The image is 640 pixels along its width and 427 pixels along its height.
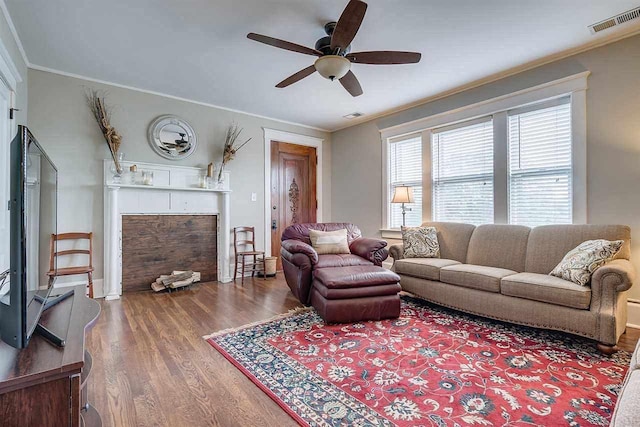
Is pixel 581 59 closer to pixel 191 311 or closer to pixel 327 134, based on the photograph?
pixel 327 134

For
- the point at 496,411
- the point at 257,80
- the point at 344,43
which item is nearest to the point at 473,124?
the point at 344,43

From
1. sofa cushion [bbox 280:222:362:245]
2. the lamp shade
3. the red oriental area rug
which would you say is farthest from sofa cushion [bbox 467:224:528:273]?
sofa cushion [bbox 280:222:362:245]

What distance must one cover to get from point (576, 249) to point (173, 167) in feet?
14.6

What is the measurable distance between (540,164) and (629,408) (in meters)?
3.02

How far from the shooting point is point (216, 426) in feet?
4.83

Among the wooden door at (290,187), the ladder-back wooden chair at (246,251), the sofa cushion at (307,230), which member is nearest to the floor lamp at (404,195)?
the sofa cushion at (307,230)

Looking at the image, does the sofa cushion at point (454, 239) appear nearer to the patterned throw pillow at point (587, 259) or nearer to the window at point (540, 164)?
the window at point (540, 164)

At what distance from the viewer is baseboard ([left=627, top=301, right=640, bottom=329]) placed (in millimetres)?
2654

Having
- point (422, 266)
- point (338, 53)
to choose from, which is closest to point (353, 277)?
point (422, 266)

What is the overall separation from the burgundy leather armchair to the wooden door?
1.39 metres

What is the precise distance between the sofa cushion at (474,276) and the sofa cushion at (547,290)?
0.25 feet

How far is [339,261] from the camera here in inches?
131

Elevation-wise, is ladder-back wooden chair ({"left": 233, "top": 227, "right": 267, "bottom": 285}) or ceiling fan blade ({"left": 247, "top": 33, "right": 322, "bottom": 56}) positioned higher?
ceiling fan blade ({"left": 247, "top": 33, "right": 322, "bottom": 56})

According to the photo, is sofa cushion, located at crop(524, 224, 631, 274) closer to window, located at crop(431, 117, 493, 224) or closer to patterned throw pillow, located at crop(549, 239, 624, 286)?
patterned throw pillow, located at crop(549, 239, 624, 286)
